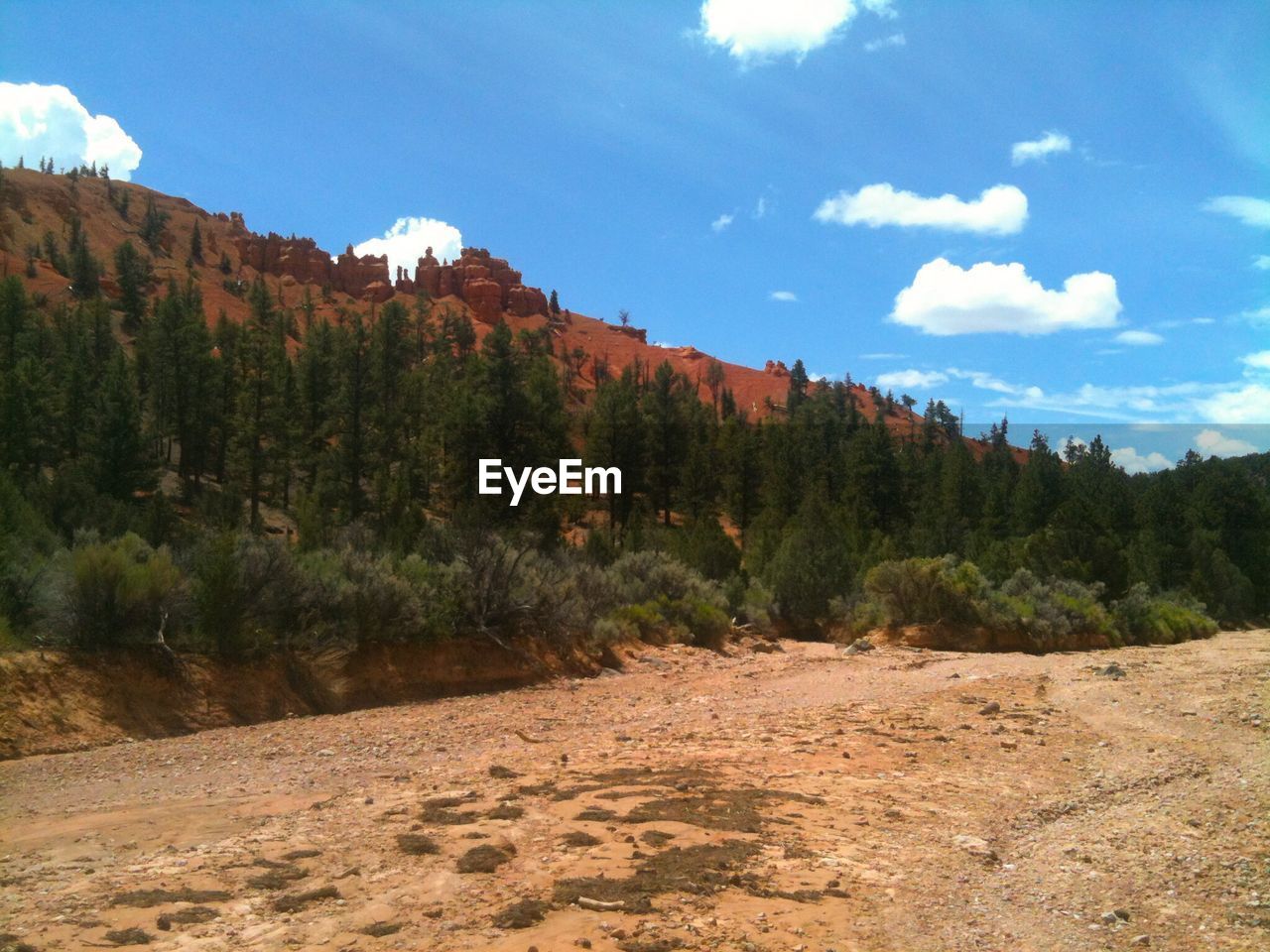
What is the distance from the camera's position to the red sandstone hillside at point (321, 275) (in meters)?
114

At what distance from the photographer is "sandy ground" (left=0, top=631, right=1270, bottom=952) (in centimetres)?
511

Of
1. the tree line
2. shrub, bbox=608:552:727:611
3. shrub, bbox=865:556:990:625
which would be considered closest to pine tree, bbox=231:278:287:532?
the tree line

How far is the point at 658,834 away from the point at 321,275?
152 m

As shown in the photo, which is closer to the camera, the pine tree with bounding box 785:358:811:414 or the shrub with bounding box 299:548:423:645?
the shrub with bounding box 299:548:423:645

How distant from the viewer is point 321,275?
14588 cm

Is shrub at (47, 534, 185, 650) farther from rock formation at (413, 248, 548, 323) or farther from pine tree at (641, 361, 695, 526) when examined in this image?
rock formation at (413, 248, 548, 323)

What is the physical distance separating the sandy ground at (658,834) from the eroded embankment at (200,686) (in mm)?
541

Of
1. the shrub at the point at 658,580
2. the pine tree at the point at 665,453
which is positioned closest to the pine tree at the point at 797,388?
the pine tree at the point at 665,453

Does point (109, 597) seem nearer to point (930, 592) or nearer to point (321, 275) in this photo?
point (930, 592)

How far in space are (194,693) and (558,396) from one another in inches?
726

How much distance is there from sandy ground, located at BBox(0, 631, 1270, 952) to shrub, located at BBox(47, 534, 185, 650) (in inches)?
76.8

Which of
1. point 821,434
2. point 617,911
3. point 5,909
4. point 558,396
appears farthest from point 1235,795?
point 821,434

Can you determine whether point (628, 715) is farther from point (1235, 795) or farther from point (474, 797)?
point (1235, 795)

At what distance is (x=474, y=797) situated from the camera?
7.90 metres
